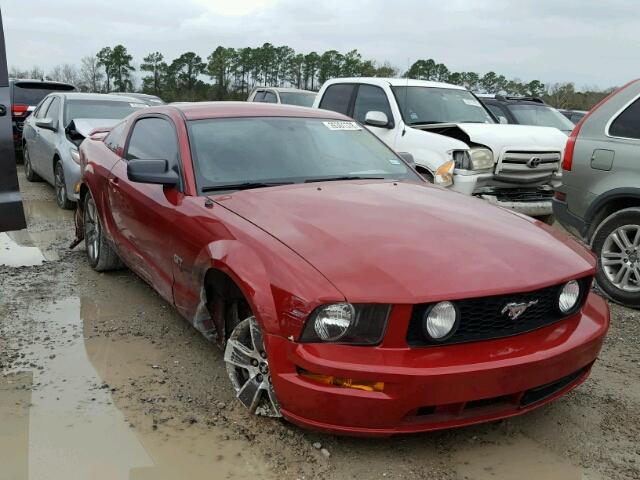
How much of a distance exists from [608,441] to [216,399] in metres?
1.95

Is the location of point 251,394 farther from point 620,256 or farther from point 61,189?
point 61,189

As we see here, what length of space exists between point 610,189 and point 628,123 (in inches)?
22.4

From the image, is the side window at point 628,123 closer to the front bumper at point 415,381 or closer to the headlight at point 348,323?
the front bumper at point 415,381

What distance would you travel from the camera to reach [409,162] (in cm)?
479

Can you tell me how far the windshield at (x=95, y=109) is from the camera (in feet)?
28.8

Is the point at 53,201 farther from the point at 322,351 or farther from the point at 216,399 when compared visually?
the point at 322,351

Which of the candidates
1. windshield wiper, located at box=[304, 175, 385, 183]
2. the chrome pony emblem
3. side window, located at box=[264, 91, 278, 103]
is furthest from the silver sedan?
the chrome pony emblem

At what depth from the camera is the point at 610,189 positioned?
519cm

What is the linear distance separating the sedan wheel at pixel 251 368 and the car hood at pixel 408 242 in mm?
494

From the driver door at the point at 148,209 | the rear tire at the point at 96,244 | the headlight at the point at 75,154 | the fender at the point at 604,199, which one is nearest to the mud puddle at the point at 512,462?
the driver door at the point at 148,209

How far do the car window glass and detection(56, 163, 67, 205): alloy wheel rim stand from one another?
2.86 feet

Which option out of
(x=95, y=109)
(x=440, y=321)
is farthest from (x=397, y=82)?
(x=440, y=321)

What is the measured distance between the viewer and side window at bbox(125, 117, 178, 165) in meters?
4.05

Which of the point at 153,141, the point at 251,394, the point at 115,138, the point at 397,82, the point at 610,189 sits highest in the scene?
the point at 397,82
